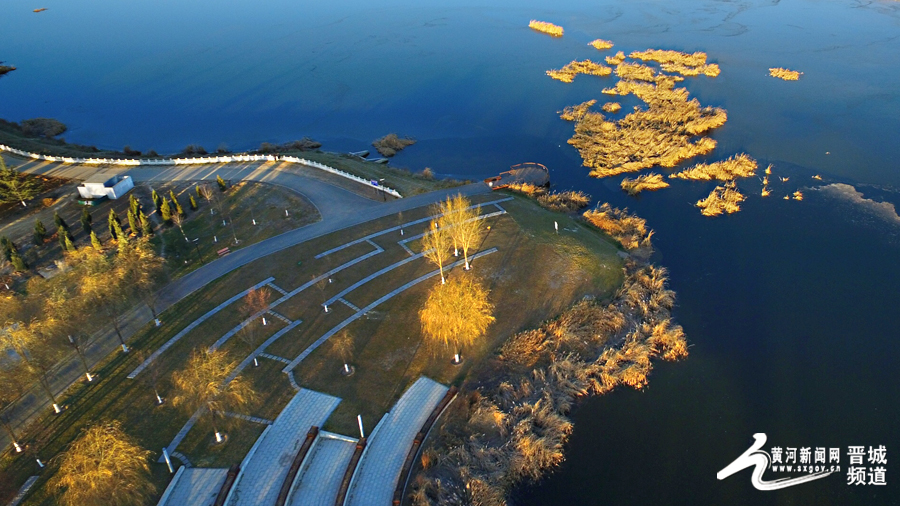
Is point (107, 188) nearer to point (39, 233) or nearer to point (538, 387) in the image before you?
point (39, 233)

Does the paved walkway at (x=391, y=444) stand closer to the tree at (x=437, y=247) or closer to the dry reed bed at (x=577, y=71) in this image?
the tree at (x=437, y=247)

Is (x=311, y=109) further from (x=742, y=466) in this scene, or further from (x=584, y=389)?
(x=742, y=466)

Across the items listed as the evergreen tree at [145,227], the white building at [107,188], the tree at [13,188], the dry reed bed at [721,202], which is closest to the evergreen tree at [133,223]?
the evergreen tree at [145,227]

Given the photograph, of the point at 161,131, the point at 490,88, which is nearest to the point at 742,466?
the point at 490,88

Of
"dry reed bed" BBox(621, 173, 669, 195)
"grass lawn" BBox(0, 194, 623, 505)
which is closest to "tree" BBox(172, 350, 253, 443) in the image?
"grass lawn" BBox(0, 194, 623, 505)

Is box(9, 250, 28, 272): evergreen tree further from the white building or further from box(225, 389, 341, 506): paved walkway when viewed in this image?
box(225, 389, 341, 506): paved walkway

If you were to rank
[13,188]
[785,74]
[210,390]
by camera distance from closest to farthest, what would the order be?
1. [210,390]
2. [13,188]
3. [785,74]

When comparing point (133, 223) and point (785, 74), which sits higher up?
point (133, 223)

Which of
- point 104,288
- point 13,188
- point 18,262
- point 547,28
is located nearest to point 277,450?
point 104,288
